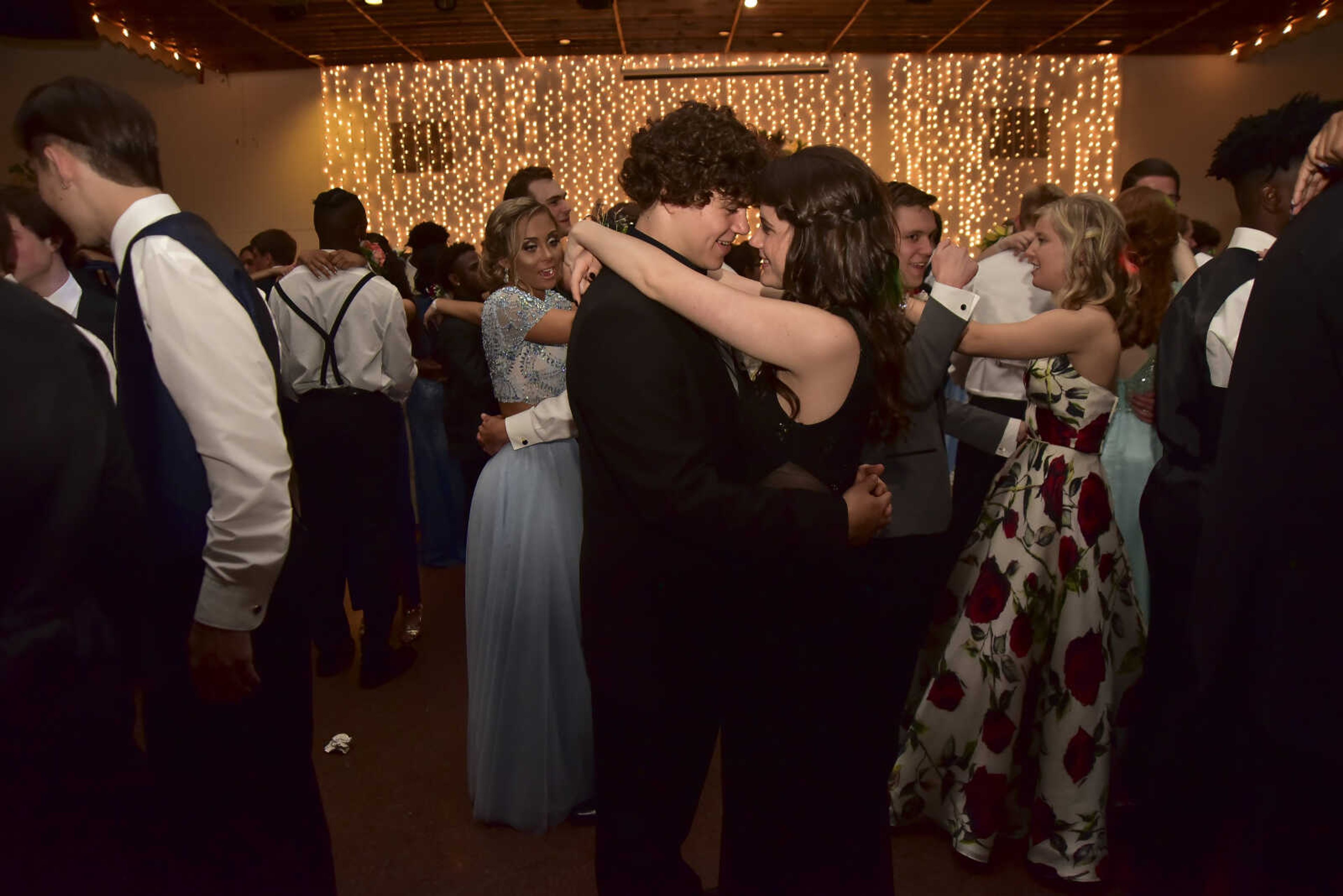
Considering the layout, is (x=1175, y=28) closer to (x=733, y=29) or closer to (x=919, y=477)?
(x=733, y=29)

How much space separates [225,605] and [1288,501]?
1.55 meters

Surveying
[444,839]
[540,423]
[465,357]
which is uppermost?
[465,357]

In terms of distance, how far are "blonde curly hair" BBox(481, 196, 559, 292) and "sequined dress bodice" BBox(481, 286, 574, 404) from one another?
131 mm

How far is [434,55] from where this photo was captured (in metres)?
9.21

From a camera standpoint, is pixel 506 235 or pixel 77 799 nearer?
pixel 77 799

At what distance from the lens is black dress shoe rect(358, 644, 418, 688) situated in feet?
11.6

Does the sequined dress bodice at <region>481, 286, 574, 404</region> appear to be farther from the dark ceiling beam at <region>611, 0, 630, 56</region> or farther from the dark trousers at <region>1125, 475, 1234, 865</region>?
the dark ceiling beam at <region>611, 0, 630, 56</region>

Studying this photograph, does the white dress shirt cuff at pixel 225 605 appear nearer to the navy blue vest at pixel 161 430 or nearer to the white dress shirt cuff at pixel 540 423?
the navy blue vest at pixel 161 430

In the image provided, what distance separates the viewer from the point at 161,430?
149 cm

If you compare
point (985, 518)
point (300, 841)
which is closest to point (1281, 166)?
point (985, 518)

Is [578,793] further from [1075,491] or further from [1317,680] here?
[1317,680]

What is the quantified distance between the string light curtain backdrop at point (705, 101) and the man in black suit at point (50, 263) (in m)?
7.37

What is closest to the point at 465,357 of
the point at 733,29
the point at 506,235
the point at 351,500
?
the point at 351,500

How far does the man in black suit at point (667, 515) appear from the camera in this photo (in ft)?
4.66
